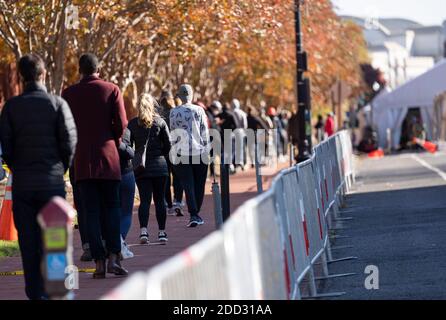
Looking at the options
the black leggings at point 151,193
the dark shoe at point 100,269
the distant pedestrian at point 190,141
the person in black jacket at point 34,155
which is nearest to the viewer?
the person in black jacket at point 34,155

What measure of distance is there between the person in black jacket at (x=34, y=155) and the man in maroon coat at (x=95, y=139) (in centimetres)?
222

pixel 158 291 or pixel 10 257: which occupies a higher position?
pixel 158 291

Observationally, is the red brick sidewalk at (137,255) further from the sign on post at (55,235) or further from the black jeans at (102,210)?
the sign on post at (55,235)

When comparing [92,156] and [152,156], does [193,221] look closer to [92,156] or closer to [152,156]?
[152,156]

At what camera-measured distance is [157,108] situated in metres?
18.1

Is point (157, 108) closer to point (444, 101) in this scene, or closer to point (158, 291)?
point (158, 291)

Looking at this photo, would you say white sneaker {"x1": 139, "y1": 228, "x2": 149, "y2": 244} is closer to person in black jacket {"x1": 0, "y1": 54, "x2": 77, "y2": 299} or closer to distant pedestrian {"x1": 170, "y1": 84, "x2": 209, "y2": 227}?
distant pedestrian {"x1": 170, "y1": 84, "x2": 209, "y2": 227}

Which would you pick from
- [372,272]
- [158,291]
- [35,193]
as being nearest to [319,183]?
[372,272]

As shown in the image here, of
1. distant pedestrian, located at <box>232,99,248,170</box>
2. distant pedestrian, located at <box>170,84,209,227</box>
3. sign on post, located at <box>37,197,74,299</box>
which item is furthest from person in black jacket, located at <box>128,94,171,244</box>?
distant pedestrian, located at <box>232,99,248,170</box>

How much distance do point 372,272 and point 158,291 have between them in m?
7.97

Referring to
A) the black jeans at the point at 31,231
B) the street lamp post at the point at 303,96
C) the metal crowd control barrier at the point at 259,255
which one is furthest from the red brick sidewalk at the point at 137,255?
the street lamp post at the point at 303,96

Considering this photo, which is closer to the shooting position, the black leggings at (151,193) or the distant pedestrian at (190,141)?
the black leggings at (151,193)

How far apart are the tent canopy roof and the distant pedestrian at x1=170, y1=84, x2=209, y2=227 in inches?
1474

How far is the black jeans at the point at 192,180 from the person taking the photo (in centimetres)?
1941
